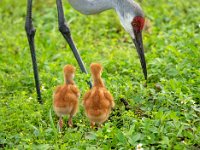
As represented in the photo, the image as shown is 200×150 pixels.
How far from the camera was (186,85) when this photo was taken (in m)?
6.95

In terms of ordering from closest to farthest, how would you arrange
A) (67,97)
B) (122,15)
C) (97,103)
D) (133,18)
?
(97,103) < (67,97) < (133,18) < (122,15)

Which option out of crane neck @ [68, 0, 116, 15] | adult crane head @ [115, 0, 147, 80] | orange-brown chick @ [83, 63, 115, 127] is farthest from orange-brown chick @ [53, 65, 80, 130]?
crane neck @ [68, 0, 116, 15]

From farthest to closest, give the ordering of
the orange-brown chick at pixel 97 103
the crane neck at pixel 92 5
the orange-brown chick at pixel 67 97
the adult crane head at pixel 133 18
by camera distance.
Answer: the crane neck at pixel 92 5, the adult crane head at pixel 133 18, the orange-brown chick at pixel 67 97, the orange-brown chick at pixel 97 103

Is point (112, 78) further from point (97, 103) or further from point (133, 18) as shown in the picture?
point (97, 103)

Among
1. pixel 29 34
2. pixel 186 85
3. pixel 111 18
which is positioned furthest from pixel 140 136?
pixel 111 18

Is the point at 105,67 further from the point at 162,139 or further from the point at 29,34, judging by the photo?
the point at 162,139

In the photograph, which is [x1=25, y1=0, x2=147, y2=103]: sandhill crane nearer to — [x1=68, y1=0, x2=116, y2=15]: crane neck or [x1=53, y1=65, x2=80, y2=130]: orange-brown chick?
[x1=68, y1=0, x2=116, y2=15]: crane neck

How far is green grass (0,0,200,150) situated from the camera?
5.84m

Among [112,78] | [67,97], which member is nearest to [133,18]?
[112,78]

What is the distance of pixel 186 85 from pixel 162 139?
1.41 meters

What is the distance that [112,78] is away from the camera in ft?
23.6

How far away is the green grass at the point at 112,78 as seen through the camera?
5836 mm

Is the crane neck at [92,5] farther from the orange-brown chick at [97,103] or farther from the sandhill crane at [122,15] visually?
the orange-brown chick at [97,103]

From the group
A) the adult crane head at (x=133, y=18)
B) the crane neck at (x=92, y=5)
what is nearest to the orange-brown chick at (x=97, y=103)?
the adult crane head at (x=133, y=18)
